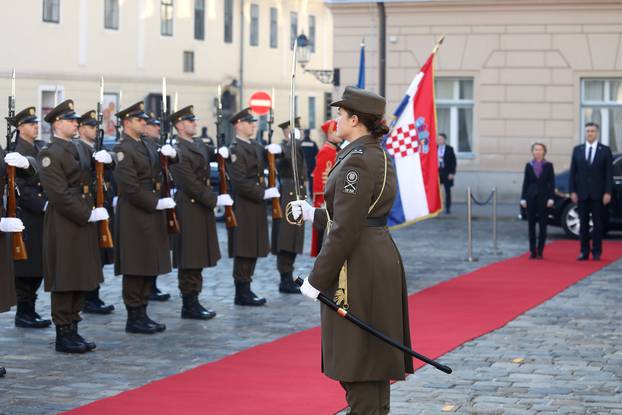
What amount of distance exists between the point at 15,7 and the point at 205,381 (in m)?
24.1

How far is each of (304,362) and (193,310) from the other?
8.16ft

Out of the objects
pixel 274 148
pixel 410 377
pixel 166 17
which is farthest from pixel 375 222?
pixel 166 17

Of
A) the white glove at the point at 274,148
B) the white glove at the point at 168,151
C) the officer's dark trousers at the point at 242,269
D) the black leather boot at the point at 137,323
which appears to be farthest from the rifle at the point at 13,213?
the white glove at the point at 274,148

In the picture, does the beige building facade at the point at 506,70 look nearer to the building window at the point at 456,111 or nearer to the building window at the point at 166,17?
the building window at the point at 456,111

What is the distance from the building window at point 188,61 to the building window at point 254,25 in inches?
192

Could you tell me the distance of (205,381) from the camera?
9.00m

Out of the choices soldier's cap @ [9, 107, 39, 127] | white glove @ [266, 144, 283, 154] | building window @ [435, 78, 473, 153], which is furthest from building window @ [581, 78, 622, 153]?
soldier's cap @ [9, 107, 39, 127]

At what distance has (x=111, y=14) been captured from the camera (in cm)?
3762

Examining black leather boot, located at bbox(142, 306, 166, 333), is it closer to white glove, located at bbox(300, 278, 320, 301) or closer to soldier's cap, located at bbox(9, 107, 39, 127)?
soldier's cap, located at bbox(9, 107, 39, 127)

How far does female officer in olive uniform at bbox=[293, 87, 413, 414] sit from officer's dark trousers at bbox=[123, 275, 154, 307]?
186 inches

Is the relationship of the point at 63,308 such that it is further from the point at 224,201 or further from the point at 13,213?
the point at 224,201

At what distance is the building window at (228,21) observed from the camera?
45.2 meters

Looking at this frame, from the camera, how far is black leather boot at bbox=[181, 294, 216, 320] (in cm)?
1197

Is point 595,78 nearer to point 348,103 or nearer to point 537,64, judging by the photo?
point 537,64
